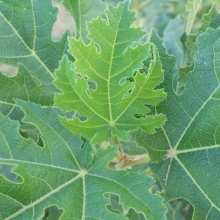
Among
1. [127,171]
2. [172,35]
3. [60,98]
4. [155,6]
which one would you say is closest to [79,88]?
[60,98]

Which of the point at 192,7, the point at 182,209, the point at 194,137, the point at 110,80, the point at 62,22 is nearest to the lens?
the point at 110,80

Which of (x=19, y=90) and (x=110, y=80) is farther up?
(x=19, y=90)

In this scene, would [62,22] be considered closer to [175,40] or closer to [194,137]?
[175,40]

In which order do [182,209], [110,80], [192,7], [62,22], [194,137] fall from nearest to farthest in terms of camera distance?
[110,80], [194,137], [192,7], [182,209], [62,22]

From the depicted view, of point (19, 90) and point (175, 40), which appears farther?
point (175, 40)

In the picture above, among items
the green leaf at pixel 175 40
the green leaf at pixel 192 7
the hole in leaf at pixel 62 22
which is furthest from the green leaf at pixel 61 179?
the hole in leaf at pixel 62 22

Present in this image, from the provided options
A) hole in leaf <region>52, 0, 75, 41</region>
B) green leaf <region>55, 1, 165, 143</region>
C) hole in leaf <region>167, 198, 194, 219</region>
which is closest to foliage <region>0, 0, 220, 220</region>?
green leaf <region>55, 1, 165, 143</region>

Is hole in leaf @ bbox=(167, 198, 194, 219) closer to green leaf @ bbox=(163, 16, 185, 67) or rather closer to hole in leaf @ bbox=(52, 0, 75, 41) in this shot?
green leaf @ bbox=(163, 16, 185, 67)

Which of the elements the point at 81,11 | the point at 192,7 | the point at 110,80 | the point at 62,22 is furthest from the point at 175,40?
the point at 62,22
